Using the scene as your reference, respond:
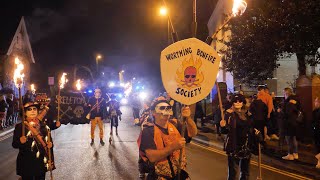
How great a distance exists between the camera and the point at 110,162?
10250 millimetres

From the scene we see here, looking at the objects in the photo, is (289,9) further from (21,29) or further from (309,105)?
(21,29)


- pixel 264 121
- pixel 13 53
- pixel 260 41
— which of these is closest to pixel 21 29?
pixel 13 53

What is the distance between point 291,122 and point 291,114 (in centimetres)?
37

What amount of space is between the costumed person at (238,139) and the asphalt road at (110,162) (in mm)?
2141

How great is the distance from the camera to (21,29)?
4034 centimetres

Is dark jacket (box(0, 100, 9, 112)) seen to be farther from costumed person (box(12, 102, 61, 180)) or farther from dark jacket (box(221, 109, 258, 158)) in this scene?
dark jacket (box(221, 109, 258, 158))

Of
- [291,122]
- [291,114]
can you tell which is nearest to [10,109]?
[291,114]

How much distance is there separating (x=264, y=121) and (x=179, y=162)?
8.54 m

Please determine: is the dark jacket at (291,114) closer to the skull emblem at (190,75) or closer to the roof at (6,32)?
the skull emblem at (190,75)

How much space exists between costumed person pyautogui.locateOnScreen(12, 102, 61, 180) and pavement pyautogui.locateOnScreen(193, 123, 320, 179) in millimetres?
6153

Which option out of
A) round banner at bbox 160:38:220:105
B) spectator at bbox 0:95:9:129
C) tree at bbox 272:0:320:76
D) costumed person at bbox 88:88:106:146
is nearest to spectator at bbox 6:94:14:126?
spectator at bbox 0:95:9:129

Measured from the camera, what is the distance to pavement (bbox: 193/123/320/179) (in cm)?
941

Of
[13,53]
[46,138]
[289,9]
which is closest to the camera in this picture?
[46,138]

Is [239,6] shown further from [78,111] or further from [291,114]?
[78,111]
